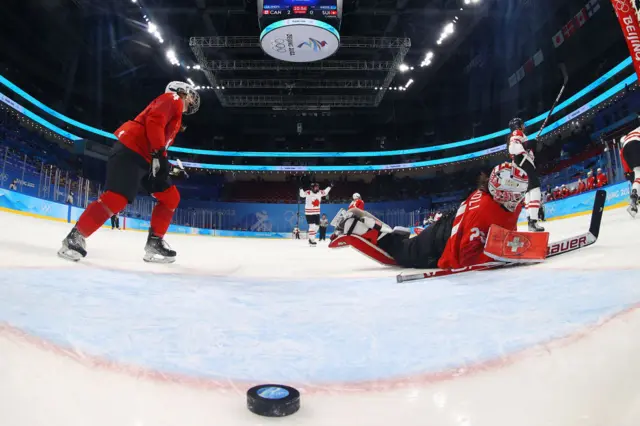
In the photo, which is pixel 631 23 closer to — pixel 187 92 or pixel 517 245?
pixel 517 245

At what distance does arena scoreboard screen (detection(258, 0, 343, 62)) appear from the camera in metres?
6.85

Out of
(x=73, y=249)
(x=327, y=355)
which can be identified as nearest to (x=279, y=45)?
(x=73, y=249)

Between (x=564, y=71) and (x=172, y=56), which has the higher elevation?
(x=564, y=71)

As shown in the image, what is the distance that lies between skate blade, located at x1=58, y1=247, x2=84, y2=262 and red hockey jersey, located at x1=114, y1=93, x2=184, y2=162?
2.30ft

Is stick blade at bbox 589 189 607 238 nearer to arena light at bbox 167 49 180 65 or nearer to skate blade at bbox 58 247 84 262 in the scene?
skate blade at bbox 58 247 84 262

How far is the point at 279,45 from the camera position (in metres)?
7.84

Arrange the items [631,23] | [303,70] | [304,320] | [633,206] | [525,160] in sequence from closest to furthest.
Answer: [304,320] < [631,23] < [633,206] < [525,160] < [303,70]

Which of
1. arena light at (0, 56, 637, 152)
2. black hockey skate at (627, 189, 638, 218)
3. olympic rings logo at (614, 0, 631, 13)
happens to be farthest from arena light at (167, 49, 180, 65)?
black hockey skate at (627, 189, 638, 218)

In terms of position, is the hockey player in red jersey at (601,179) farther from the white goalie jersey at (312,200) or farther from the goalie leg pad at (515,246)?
the goalie leg pad at (515,246)

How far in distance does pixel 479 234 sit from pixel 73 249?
2.33 metres

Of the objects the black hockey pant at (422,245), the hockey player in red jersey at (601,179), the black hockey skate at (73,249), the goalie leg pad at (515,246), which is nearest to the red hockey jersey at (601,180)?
the hockey player in red jersey at (601,179)

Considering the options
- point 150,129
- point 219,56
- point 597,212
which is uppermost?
point 219,56

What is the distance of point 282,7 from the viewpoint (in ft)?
22.7

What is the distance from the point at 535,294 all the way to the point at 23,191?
29.3 ft
